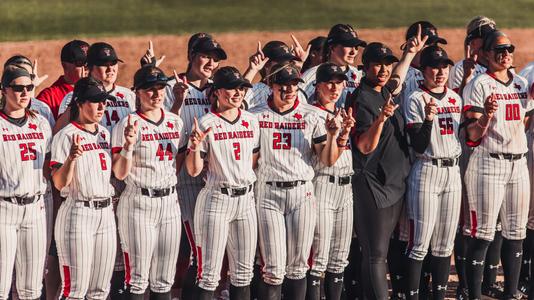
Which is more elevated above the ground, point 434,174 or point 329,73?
point 329,73

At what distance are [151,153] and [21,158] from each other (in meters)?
0.87

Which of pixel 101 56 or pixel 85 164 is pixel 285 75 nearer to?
pixel 101 56

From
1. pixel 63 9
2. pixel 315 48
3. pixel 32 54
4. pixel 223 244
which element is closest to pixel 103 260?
pixel 223 244

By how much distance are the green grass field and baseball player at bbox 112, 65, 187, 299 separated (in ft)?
40.9

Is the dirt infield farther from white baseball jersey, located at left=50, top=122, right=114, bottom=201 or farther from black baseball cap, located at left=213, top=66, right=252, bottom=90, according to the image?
white baseball jersey, located at left=50, top=122, right=114, bottom=201

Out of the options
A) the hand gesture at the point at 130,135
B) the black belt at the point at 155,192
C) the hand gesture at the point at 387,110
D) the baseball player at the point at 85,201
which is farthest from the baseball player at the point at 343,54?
the baseball player at the point at 85,201

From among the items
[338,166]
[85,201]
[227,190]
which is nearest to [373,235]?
[338,166]

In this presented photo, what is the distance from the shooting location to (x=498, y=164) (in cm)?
874

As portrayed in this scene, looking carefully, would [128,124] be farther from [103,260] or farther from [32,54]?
[32,54]

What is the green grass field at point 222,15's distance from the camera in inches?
821

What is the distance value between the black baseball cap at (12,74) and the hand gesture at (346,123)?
85.5 inches

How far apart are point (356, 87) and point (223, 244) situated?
1.66m

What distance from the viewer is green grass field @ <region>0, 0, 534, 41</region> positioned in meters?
20.9

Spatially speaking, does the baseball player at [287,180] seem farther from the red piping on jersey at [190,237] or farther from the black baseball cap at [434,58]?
the black baseball cap at [434,58]
